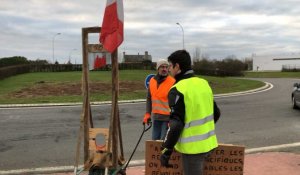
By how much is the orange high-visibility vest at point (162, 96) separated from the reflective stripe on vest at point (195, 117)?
2481mm

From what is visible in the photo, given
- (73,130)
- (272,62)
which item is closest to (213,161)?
(73,130)

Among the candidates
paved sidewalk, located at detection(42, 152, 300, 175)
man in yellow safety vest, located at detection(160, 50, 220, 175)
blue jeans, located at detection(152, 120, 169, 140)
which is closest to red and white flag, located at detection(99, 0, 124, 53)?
man in yellow safety vest, located at detection(160, 50, 220, 175)

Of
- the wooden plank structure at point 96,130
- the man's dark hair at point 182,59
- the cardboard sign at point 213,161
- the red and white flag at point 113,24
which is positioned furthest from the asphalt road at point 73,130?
the man's dark hair at point 182,59

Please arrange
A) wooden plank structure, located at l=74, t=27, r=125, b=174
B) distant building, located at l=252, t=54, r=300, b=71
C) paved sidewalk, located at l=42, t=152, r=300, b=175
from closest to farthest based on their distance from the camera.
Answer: wooden plank structure, located at l=74, t=27, r=125, b=174
paved sidewalk, located at l=42, t=152, r=300, b=175
distant building, located at l=252, t=54, r=300, b=71

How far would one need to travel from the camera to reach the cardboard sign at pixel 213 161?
165 inches

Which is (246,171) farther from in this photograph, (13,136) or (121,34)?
(13,136)

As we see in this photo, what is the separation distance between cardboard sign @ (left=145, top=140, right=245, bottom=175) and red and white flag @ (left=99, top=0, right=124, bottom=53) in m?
1.45

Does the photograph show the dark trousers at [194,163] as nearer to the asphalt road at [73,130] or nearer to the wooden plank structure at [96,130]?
the wooden plank structure at [96,130]

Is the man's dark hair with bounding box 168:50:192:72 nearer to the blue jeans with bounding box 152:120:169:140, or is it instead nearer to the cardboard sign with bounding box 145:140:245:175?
the cardboard sign with bounding box 145:140:245:175

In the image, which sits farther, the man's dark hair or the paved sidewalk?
the paved sidewalk

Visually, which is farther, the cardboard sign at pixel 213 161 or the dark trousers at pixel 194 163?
the cardboard sign at pixel 213 161

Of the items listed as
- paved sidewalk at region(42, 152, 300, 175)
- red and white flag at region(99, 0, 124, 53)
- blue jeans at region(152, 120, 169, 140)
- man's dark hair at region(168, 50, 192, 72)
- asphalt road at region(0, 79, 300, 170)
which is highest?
red and white flag at region(99, 0, 124, 53)

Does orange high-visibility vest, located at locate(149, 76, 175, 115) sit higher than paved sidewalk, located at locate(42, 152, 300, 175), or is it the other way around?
orange high-visibility vest, located at locate(149, 76, 175, 115)

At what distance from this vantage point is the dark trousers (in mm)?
3871
